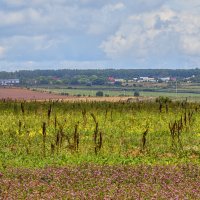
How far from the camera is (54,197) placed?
38.6 ft

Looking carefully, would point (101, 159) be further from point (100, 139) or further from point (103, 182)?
point (103, 182)

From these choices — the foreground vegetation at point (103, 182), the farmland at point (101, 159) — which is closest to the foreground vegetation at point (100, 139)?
the farmland at point (101, 159)

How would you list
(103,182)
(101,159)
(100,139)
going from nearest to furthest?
(103,182) < (101,159) < (100,139)

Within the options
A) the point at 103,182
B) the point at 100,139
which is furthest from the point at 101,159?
the point at 103,182

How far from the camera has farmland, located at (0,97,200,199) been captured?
41.5ft

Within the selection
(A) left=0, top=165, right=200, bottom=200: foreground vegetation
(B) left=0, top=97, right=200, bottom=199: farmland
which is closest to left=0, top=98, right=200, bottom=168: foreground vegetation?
(B) left=0, top=97, right=200, bottom=199: farmland

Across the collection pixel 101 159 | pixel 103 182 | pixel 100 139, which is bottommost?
pixel 101 159

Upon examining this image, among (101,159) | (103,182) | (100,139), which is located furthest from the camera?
(100,139)

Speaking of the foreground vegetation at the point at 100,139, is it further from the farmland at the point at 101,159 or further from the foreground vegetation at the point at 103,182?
the foreground vegetation at the point at 103,182

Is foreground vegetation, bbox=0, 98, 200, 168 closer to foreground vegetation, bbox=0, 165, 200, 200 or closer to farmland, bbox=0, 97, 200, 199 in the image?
farmland, bbox=0, 97, 200, 199

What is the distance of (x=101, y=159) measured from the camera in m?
17.9

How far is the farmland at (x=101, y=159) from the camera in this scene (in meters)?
12.7

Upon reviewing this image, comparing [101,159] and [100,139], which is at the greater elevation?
[100,139]

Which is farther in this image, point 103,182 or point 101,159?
point 101,159
